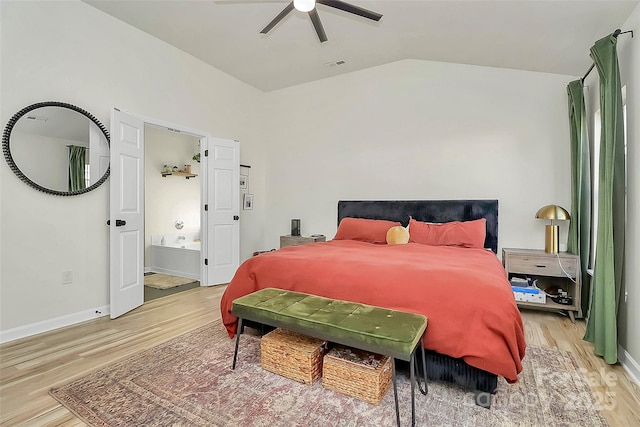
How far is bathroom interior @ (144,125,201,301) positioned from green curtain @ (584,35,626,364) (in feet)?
15.3

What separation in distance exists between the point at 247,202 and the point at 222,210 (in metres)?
0.67

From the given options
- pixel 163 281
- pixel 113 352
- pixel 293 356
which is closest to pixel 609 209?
pixel 293 356

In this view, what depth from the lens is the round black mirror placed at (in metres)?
2.69

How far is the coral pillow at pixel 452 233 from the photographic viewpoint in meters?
3.43

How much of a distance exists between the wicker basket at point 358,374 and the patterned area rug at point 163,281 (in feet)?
11.0

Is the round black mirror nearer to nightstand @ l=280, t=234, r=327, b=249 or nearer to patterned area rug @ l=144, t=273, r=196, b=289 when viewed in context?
patterned area rug @ l=144, t=273, r=196, b=289

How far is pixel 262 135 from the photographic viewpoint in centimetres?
550

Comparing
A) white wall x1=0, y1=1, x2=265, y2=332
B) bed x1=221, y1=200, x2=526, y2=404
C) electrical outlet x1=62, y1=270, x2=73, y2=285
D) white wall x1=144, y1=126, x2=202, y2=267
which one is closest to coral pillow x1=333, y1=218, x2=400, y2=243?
bed x1=221, y1=200, x2=526, y2=404

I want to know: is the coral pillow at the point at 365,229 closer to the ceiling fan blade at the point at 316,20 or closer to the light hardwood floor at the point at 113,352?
the light hardwood floor at the point at 113,352

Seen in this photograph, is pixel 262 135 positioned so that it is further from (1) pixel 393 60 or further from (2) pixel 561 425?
(2) pixel 561 425

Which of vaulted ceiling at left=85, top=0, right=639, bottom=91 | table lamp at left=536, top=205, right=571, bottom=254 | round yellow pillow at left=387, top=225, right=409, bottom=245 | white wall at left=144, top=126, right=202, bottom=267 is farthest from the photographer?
white wall at left=144, top=126, right=202, bottom=267

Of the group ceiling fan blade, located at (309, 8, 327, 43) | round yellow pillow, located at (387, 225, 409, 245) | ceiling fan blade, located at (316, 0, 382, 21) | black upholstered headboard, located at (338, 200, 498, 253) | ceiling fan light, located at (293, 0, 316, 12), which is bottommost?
round yellow pillow, located at (387, 225, 409, 245)

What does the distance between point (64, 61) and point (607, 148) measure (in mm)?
4726

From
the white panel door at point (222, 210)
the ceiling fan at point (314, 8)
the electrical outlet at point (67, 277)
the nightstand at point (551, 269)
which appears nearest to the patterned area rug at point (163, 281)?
the white panel door at point (222, 210)
